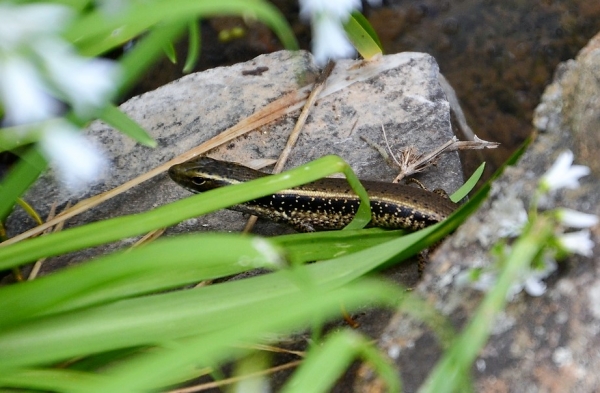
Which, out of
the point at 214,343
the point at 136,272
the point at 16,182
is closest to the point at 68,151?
the point at 214,343

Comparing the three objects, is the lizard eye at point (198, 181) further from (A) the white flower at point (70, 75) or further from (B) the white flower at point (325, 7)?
(A) the white flower at point (70, 75)

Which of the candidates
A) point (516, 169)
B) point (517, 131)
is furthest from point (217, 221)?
point (517, 131)

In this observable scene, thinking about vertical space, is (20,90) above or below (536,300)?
above

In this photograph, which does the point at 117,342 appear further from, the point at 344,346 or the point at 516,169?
the point at 516,169

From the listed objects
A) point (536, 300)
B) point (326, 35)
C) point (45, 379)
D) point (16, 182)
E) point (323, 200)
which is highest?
point (326, 35)

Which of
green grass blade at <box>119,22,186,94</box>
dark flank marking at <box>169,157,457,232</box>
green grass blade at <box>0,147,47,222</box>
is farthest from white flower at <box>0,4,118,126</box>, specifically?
dark flank marking at <box>169,157,457,232</box>

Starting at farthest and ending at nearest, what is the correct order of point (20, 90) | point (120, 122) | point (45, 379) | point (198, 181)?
point (198, 181)
point (120, 122)
point (45, 379)
point (20, 90)

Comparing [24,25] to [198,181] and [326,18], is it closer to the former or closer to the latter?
[326,18]

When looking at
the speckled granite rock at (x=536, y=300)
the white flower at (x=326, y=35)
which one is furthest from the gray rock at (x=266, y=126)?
the white flower at (x=326, y=35)
